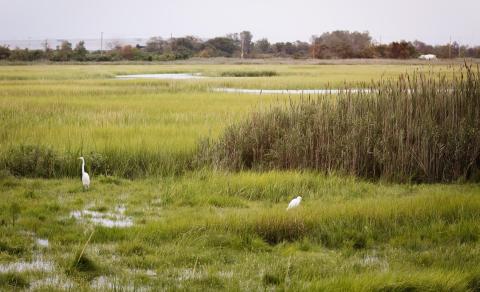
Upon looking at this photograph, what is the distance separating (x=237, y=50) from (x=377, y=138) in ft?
327

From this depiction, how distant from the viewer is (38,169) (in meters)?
10.0

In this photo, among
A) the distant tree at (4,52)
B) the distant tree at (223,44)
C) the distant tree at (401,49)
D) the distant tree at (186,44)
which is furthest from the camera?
the distant tree at (223,44)

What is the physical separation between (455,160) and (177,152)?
4.81 meters

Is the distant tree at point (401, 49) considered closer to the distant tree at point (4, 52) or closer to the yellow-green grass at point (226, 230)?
the distant tree at point (4, 52)

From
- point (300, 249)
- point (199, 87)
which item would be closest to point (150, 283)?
point (300, 249)

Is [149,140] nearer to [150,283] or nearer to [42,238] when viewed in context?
[42,238]

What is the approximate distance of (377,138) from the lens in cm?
1017

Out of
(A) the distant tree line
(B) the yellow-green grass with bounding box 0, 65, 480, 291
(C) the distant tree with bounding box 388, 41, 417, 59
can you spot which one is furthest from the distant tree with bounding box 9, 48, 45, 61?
(B) the yellow-green grass with bounding box 0, 65, 480, 291

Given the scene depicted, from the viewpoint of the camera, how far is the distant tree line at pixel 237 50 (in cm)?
7300

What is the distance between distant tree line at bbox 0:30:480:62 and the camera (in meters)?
73.0

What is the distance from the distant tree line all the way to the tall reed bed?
180ft

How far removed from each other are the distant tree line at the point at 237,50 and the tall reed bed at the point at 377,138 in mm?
54887

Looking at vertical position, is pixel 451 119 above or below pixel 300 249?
above

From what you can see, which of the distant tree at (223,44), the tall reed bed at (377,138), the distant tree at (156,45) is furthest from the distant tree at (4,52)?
the tall reed bed at (377,138)
